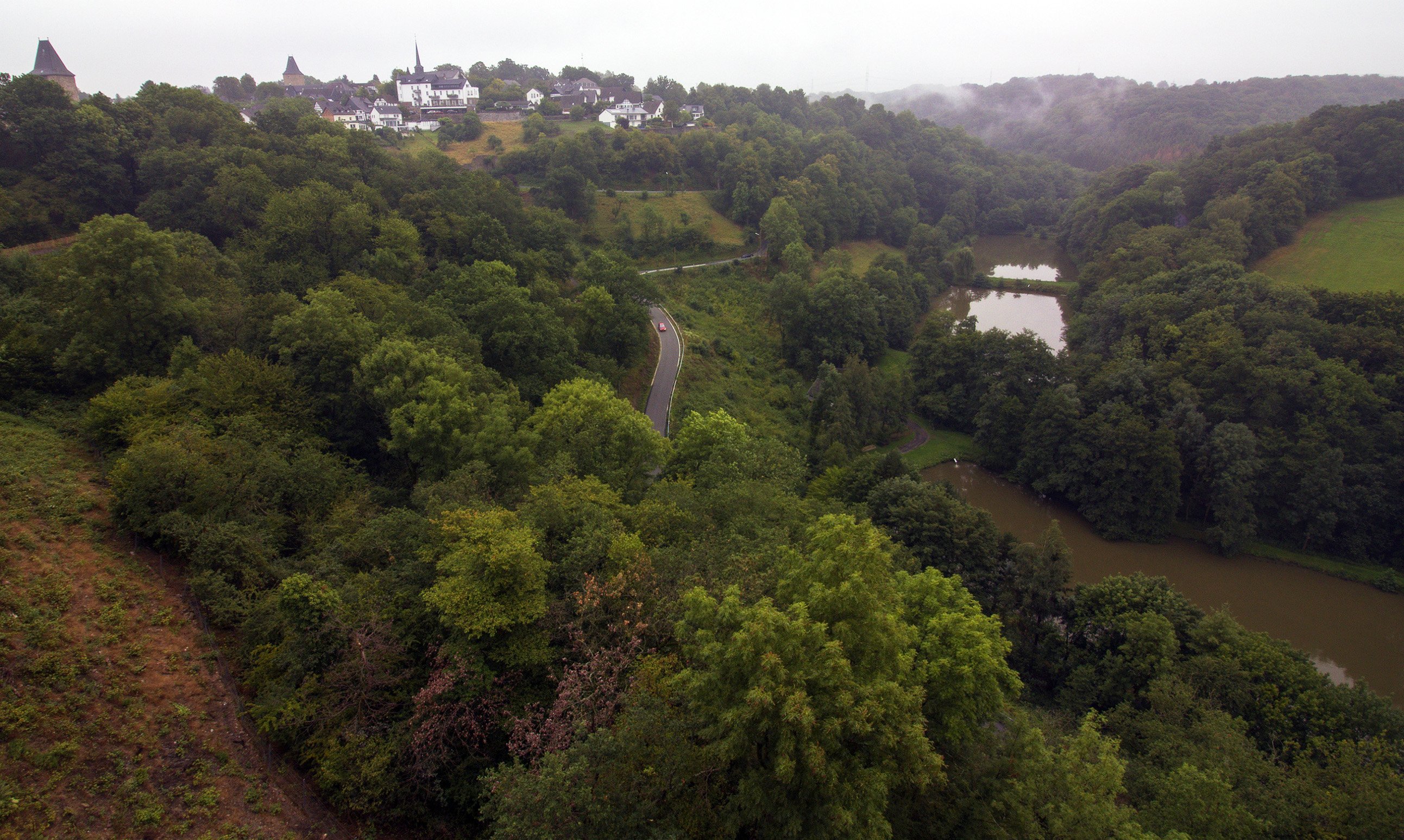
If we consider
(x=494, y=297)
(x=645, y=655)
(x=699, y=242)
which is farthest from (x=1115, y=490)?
(x=699, y=242)

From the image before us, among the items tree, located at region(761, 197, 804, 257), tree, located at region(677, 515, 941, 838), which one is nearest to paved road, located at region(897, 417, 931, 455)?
tree, located at region(761, 197, 804, 257)

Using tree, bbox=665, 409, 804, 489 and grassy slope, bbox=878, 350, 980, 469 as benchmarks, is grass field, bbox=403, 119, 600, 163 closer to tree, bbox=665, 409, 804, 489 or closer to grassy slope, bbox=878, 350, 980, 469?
tree, bbox=665, 409, 804, 489

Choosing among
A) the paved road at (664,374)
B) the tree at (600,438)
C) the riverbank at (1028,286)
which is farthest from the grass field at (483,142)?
the riverbank at (1028,286)

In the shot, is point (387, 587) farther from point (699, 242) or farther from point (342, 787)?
point (699, 242)

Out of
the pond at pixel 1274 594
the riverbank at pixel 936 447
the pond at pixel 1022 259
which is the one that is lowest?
the pond at pixel 1274 594

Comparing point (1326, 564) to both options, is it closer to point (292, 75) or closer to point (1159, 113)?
point (1159, 113)

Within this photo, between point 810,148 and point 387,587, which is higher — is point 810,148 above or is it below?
above

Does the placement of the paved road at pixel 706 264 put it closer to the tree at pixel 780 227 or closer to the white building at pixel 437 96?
the tree at pixel 780 227

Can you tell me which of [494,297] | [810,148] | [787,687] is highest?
[810,148]

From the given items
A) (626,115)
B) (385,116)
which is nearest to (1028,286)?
(626,115)
